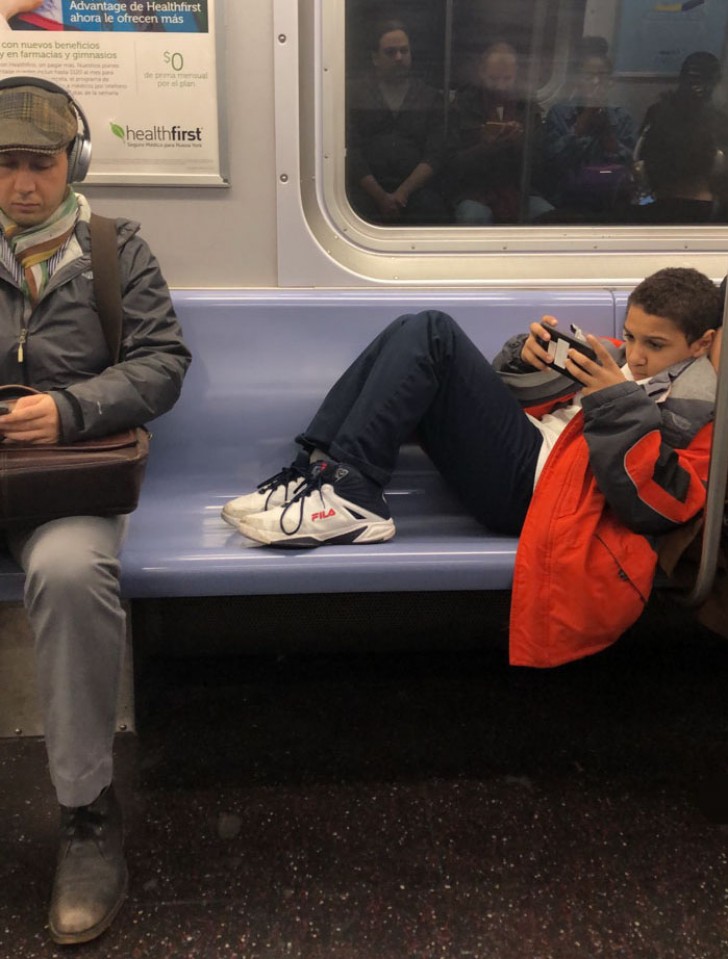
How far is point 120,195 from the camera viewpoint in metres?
2.49

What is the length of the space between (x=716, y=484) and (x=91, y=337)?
4.70 ft

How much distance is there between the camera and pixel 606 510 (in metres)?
1.86

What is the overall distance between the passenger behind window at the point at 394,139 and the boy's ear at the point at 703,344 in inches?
41.8

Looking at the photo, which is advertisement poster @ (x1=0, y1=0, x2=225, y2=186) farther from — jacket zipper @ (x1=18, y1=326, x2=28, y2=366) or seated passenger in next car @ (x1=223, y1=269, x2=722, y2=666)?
seated passenger in next car @ (x1=223, y1=269, x2=722, y2=666)

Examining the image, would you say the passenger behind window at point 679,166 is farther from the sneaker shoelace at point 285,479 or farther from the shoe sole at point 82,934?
the shoe sole at point 82,934

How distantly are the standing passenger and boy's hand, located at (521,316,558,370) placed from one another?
33.2 inches

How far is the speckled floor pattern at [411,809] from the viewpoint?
1.66 m

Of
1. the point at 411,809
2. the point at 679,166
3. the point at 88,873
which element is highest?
the point at 679,166

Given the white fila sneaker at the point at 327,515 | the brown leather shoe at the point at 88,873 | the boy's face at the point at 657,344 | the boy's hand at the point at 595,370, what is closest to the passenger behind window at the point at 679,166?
the boy's face at the point at 657,344

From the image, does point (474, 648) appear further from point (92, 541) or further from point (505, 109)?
point (505, 109)

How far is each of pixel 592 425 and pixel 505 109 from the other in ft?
4.40

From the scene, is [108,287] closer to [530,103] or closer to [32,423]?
[32,423]

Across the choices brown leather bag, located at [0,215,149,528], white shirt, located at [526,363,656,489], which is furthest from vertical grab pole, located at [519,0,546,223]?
brown leather bag, located at [0,215,149,528]

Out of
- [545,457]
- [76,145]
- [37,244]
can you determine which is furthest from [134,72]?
[545,457]
